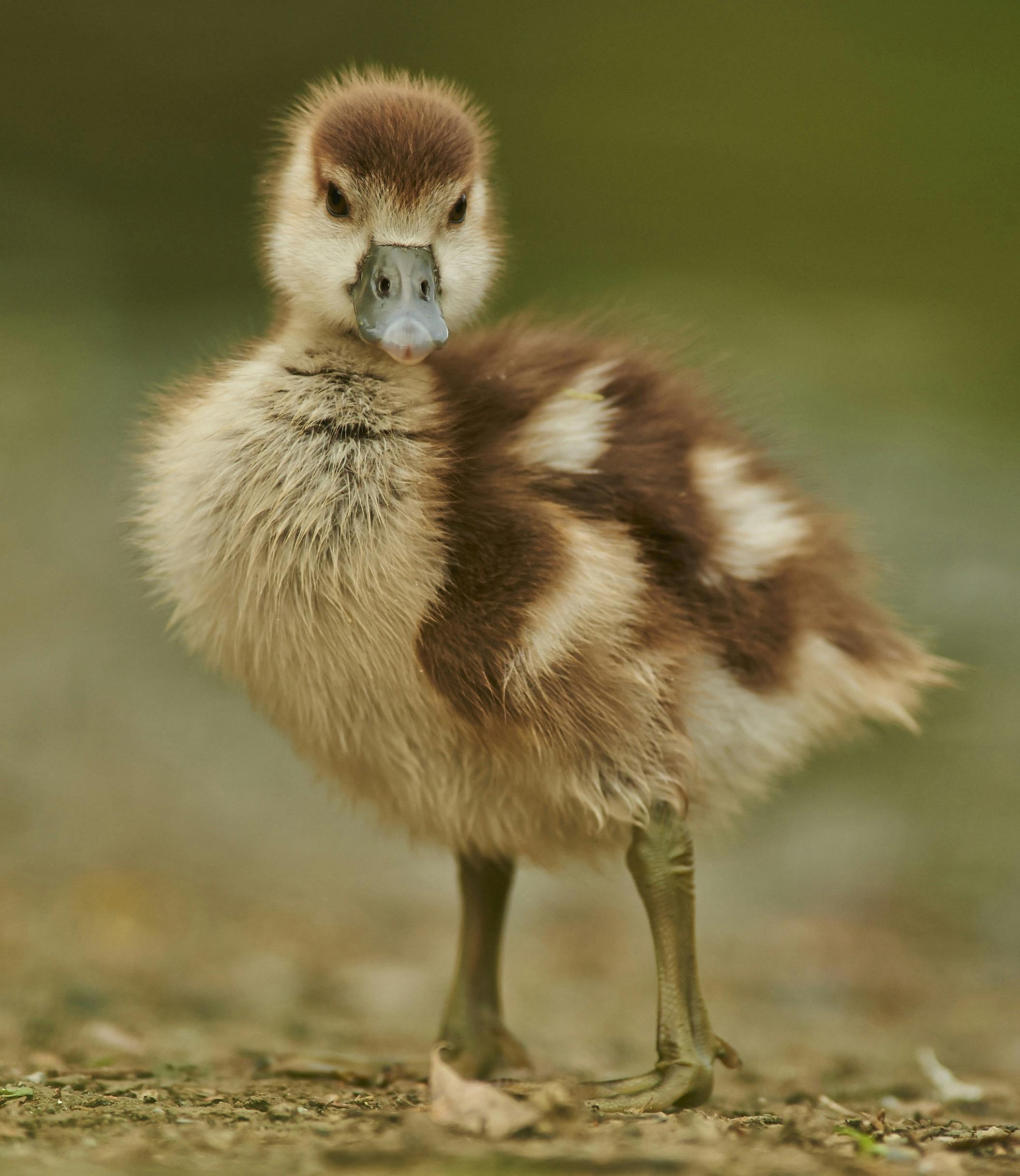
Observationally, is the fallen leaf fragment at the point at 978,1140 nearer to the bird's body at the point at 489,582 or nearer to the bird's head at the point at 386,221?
the bird's body at the point at 489,582

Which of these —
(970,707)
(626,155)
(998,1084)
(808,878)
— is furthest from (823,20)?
(998,1084)

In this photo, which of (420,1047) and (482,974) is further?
(420,1047)

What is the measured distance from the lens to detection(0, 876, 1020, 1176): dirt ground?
1.18m

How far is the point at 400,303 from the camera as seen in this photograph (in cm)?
142

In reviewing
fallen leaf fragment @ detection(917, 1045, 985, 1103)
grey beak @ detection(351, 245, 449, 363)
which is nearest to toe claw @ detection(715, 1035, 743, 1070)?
fallen leaf fragment @ detection(917, 1045, 985, 1103)

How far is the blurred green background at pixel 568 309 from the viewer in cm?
296

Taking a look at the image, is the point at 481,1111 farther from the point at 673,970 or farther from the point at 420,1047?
the point at 420,1047

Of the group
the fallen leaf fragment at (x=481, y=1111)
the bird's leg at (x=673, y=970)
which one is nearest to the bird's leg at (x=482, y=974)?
the bird's leg at (x=673, y=970)

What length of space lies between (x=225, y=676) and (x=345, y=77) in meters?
0.77

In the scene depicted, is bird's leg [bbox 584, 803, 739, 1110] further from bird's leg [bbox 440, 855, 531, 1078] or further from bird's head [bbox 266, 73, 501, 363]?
bird's head [bbox 266, 73, 501, 363]

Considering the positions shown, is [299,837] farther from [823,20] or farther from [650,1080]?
[823,20]

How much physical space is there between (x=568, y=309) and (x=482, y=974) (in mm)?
1466

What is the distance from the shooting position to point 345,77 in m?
1.70

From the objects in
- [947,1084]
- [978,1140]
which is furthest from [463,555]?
[947,1084]
